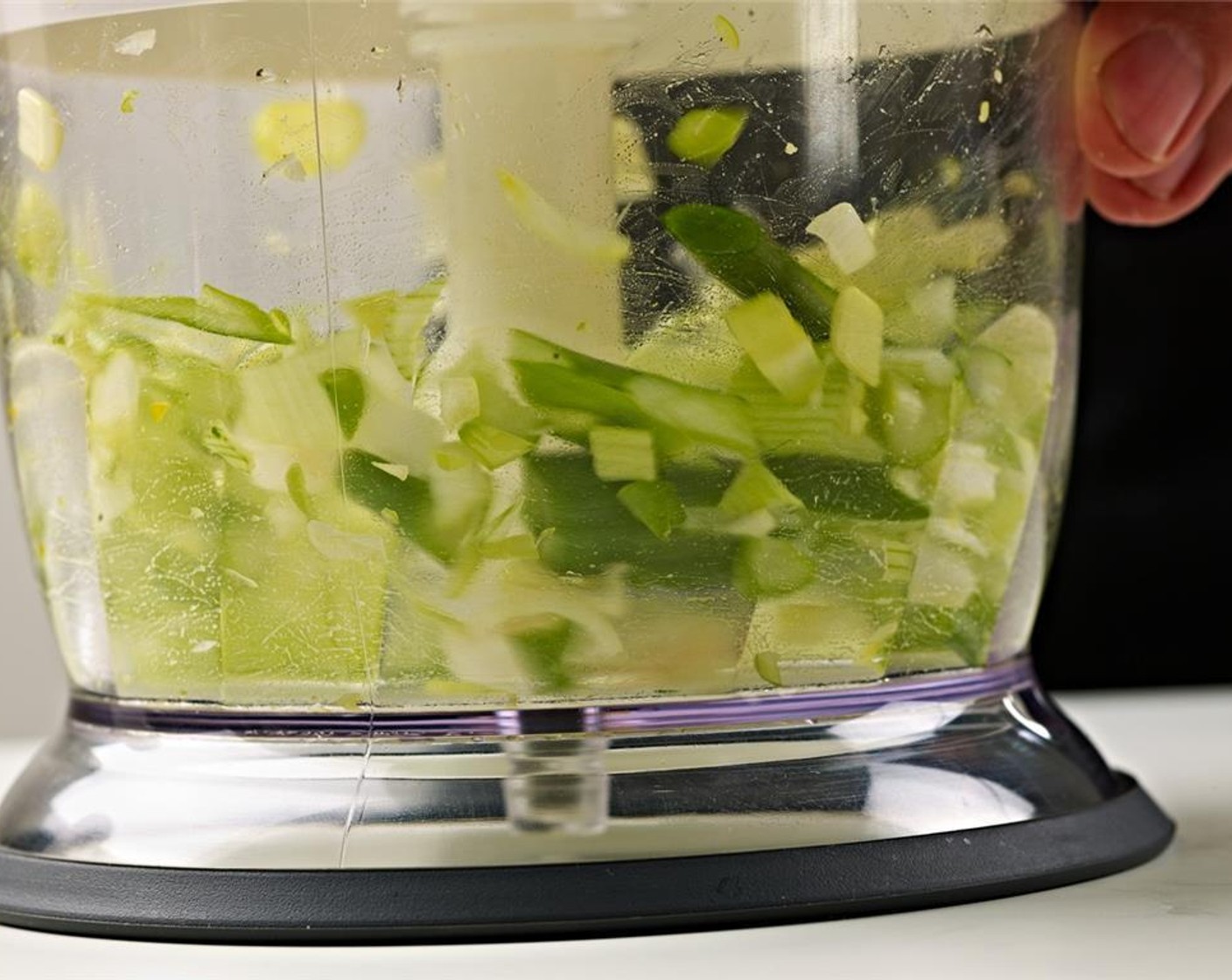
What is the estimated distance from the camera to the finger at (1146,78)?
17.1 inches

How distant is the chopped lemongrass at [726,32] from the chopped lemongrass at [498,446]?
77mm

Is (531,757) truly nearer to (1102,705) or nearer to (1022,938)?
(1022,938)

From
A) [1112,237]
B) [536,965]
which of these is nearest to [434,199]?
[536,965]

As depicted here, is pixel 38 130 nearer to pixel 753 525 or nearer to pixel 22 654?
pixel 753 525

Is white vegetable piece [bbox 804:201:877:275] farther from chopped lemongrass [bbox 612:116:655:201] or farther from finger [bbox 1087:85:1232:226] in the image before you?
finger [bbox 1087:85:1232:226]

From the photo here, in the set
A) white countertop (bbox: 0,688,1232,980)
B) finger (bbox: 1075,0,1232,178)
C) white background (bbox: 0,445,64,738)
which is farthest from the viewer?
white background (bbox: 0,445,64,738)

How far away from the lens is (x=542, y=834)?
0.33 meters

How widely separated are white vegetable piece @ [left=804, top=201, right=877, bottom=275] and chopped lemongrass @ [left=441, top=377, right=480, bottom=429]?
67 mm

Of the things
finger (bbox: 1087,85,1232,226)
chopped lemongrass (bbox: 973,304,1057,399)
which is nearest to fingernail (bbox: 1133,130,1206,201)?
finger (bbox: 1087,85,1232,226)

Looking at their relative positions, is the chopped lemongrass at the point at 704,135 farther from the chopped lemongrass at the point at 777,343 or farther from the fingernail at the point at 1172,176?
the fingernail at the point at 1172,176

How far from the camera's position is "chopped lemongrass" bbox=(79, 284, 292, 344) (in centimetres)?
34

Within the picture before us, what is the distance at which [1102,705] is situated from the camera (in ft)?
2.26

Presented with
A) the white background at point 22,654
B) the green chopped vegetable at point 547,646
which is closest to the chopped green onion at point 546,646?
the green chopped vegetable at point 547,646

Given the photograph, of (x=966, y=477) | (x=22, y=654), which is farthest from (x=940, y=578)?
(x=22, y=654)
